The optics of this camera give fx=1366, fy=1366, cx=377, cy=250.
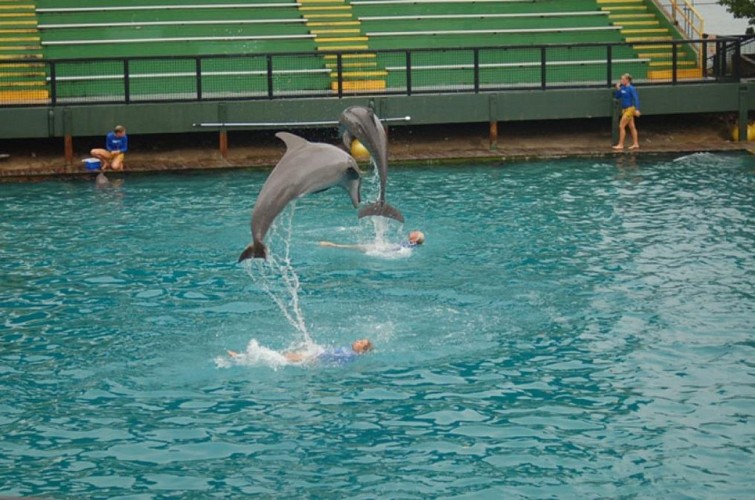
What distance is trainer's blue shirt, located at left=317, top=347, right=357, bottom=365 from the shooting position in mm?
14508

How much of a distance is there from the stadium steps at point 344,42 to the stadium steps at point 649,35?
20.6 feet

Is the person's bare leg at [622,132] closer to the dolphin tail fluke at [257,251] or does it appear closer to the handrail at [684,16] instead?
the handrail at [684,16]

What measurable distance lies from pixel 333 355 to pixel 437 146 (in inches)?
669

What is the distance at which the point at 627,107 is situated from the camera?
99.6ft

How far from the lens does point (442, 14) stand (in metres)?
37.4

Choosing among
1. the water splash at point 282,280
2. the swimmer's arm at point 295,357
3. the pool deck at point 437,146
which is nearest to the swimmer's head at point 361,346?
the swimmer's arm at point 295,357

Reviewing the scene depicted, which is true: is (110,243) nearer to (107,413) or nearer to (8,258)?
(8,258)

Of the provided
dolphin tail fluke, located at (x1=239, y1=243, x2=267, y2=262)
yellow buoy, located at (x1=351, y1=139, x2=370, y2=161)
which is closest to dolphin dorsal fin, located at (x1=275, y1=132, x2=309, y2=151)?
dolphin tail fluke, located at (x1=239, y1=243, x2=267, y2=262)

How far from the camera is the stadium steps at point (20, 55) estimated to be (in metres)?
30.0

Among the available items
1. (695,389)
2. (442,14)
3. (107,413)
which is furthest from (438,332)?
(442,14)

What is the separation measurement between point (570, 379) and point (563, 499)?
3.22 m

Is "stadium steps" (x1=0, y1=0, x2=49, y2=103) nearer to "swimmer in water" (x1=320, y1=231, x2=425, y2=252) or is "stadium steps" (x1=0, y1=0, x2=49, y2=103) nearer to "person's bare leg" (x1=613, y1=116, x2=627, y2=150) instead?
"swimmer in water" (x1=320, y1=231, x2=425, y2=252)

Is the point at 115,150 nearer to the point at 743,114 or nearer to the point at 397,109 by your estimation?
the point at 397,109

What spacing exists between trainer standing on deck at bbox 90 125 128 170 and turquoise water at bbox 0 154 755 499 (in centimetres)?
344
